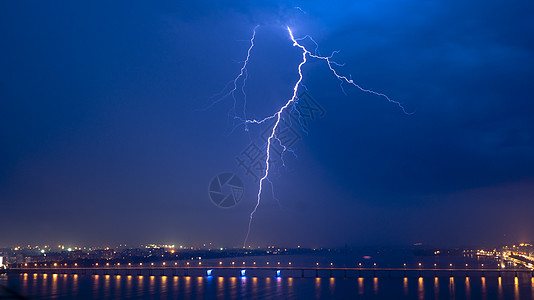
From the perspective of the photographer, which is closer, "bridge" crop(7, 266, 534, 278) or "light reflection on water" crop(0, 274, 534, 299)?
"light reflection on water" crop(0, 274, 534, 299)

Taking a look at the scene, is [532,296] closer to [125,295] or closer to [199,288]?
[199,288]

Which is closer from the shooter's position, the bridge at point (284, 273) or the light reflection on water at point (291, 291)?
the light reflection on water at point (291, 291)

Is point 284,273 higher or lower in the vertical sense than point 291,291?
lower

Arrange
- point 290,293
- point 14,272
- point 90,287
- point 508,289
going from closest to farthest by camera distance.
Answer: point 290,293 < point 508,289 < point 90,287 < point 14,272

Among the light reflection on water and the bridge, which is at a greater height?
the light reflection on water

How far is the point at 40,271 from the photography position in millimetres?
106188

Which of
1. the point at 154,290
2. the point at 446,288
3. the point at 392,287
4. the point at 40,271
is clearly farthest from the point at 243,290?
the point at 40,271

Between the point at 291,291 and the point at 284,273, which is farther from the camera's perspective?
the point at 284,273

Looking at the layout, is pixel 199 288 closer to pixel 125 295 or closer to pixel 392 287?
pixel 125 295

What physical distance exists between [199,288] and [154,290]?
6629 mm

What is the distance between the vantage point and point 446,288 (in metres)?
65.5

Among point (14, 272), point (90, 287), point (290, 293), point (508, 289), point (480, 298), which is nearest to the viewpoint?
point (480, 298)

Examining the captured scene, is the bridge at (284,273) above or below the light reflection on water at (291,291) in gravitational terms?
below

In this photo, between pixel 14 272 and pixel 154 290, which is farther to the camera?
pixel 14 272
